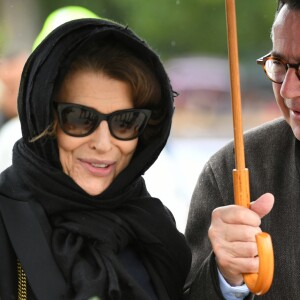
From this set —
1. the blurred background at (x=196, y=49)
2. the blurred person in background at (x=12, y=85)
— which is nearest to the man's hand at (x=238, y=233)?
the blurred person in background at (x=12, y=85)

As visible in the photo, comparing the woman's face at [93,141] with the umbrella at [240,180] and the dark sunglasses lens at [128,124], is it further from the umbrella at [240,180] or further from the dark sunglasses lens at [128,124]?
the umbrella at [240,180]

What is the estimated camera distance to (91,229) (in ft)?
11.0

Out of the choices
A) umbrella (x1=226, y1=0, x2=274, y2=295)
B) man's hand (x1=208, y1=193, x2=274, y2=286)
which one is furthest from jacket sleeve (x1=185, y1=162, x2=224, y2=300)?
umbrella (x1=226, y1=0, x2=274, y2=295)

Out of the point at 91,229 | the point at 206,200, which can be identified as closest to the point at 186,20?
A: the point at 206,200

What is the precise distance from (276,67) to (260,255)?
894 millimetres

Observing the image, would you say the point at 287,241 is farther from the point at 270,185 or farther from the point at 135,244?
the point at 135,244

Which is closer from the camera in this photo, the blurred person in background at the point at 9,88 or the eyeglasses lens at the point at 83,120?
the eyeglasses lens at the point at 83,120

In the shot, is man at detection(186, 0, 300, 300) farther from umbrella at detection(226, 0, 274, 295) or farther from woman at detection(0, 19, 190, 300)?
woman at detection(0, 19, 190, 300)

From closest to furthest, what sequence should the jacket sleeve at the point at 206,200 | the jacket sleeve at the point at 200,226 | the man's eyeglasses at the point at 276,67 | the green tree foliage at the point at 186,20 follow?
the jacket sleeve at the point at 200,226 → the man's eyeglasses at the point at 276,67 → the jacket sleeve at the point at 206,200 → the green tree foliage at the point at 186,20

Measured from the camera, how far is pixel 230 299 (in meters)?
3.37

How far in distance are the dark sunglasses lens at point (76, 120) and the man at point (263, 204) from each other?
0.50 m

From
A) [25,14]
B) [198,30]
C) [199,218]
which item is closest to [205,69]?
[198,30]

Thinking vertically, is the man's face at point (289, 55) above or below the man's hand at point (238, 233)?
above

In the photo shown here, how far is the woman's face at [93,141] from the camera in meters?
3.33
